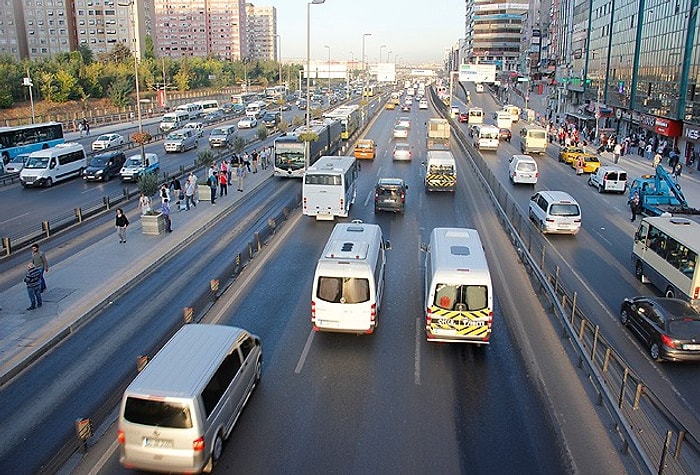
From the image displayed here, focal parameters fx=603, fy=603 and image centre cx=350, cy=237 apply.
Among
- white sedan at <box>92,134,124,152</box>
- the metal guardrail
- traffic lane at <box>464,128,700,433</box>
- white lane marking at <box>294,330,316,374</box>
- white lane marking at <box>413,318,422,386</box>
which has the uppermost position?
white sedan at <box>92,134,124,152</box>

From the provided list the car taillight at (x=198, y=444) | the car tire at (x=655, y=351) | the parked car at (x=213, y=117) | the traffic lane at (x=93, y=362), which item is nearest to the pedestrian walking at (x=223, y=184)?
the traffic lane at (x=93, y=362)

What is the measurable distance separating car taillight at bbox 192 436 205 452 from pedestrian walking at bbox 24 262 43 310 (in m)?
9.37

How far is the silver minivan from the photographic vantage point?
8.76 meters

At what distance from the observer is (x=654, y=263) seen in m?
18.2

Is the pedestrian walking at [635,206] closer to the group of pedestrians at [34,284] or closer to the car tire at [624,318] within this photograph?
the car tire at [624,318]

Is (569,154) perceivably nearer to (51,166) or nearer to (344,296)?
(51,166)

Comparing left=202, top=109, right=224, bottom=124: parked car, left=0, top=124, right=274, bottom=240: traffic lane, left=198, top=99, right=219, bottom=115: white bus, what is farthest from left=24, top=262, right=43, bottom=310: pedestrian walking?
left=198, top=99, right=219, bottom=115: white bus

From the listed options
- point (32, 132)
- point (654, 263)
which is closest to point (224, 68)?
point (32, 132)

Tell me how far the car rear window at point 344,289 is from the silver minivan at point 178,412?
12.7 feet

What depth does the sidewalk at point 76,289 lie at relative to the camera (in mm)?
13883

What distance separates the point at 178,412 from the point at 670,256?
1460 centimetres

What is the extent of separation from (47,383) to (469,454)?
8.44 m

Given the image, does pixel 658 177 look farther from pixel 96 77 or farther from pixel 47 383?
pixel 96 77

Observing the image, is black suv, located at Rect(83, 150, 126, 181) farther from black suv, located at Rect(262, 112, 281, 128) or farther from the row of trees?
the row of trees
